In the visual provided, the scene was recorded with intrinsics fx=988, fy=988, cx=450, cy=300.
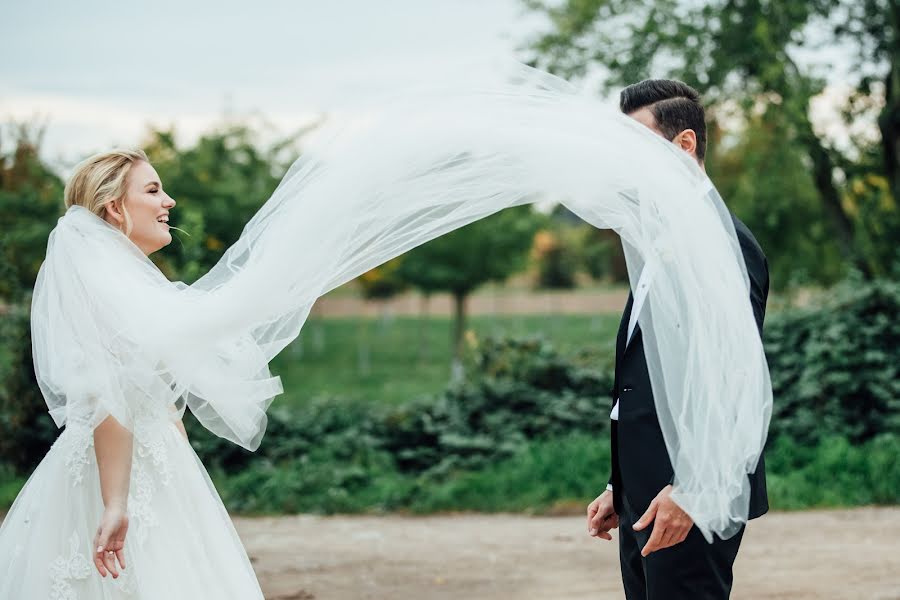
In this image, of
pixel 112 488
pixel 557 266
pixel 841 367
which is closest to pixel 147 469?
pixel 112 488

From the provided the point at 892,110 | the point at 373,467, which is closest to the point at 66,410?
the point at 373,467

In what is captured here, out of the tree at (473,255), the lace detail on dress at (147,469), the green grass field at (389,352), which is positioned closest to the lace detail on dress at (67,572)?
the lace detail on dress at (147,469)

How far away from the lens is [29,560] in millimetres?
2994

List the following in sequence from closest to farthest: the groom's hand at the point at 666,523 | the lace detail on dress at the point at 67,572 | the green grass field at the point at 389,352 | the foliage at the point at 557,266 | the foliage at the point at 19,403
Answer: the groom's hand at the point at 666,523, the lace detail on dress at the point at 67,572, the foliage at the point at 19,403, the green grass field at the point at 389,352, the foliage at the point at 557,266

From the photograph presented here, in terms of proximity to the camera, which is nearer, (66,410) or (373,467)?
(66,410)

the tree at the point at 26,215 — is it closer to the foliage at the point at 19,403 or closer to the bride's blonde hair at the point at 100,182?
the foliage at the point at 19,403

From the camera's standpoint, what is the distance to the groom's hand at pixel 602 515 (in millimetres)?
3176

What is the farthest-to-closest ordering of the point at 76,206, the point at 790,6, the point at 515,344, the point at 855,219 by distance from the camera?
the point at 855,219
the point at 790,6
the point at 515,344
the point at 76,206

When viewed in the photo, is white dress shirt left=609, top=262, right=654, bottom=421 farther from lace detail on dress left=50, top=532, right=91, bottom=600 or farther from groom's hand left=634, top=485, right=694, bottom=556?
lace detail on dress left=50, top=532, right=91, bottom=600

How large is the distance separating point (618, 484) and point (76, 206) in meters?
1.94

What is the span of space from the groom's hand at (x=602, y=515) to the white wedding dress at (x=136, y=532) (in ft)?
3.58

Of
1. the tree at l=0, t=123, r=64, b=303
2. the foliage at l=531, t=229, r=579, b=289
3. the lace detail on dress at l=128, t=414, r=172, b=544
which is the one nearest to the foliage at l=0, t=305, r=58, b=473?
the tree at l=0, t=123, r=64, b=303

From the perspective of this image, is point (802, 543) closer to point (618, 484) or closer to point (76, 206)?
point (618, 484)

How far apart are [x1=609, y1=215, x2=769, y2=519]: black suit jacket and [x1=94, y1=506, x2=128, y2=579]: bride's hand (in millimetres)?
1483
